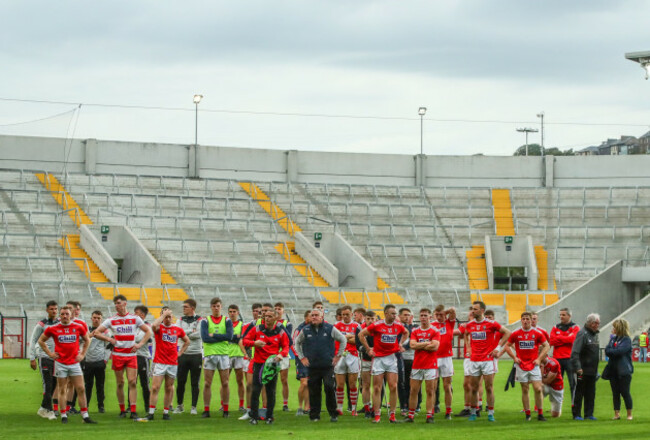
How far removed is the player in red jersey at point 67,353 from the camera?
55.9ft

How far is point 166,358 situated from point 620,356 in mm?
7146

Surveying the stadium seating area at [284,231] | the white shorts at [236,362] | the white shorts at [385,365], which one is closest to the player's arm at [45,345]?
the white shorts at [236,362]

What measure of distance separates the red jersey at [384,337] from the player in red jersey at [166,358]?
289 centimetres

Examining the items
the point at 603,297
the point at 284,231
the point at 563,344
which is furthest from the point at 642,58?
the point at 563,344

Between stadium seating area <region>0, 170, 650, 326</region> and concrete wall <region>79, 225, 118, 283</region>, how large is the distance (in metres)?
0.48

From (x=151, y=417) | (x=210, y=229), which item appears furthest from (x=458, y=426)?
(x=210, y=229)

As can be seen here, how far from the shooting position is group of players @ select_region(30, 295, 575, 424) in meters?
17.5

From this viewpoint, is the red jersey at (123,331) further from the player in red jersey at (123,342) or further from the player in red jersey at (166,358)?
the player in red jersey at (166,358)

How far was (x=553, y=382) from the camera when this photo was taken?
1909cm

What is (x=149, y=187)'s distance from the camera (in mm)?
50688

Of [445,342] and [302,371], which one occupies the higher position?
[445,342]

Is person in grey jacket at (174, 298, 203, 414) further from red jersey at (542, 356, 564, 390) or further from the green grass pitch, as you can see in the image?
red jersey at (542, 356, 564, 390)

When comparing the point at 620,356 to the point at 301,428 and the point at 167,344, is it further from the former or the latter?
the point at 167,344

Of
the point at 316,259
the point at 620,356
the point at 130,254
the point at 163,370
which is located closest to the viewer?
the point at 163,370
